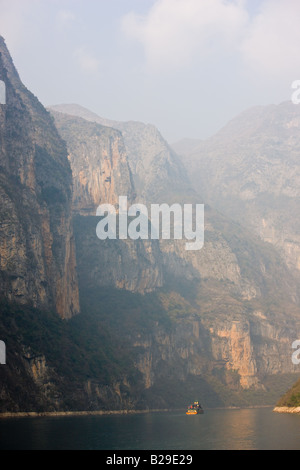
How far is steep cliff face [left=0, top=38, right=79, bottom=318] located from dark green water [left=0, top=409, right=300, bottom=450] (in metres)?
37.3

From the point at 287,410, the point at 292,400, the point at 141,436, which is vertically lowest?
the point at 287,410

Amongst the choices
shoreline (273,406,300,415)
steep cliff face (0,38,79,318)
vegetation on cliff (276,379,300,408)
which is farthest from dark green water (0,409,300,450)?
steep cliff face (0,38,79,318)

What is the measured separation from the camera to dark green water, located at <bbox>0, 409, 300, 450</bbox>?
87.2 meters

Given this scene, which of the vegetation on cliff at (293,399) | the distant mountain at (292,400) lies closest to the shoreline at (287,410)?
the distant mountain at (292,400)

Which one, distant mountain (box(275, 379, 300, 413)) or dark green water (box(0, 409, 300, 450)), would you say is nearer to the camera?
dark green water (box(0, 409, 300, 450))

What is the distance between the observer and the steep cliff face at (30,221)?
504ft

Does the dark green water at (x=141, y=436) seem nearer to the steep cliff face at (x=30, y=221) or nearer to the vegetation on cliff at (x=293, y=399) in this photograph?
the vegetation on cliff at (x=293, y=399)

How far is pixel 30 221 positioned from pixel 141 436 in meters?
73.3

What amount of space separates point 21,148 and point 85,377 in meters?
57.0

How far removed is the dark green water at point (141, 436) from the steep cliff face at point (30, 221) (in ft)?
122

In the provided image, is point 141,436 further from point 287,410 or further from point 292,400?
point 287,410

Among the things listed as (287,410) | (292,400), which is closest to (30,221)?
(292,400)

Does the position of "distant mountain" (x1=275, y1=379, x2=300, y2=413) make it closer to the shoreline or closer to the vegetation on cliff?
the vegetation on cliff

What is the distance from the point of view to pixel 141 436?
10400 cm
